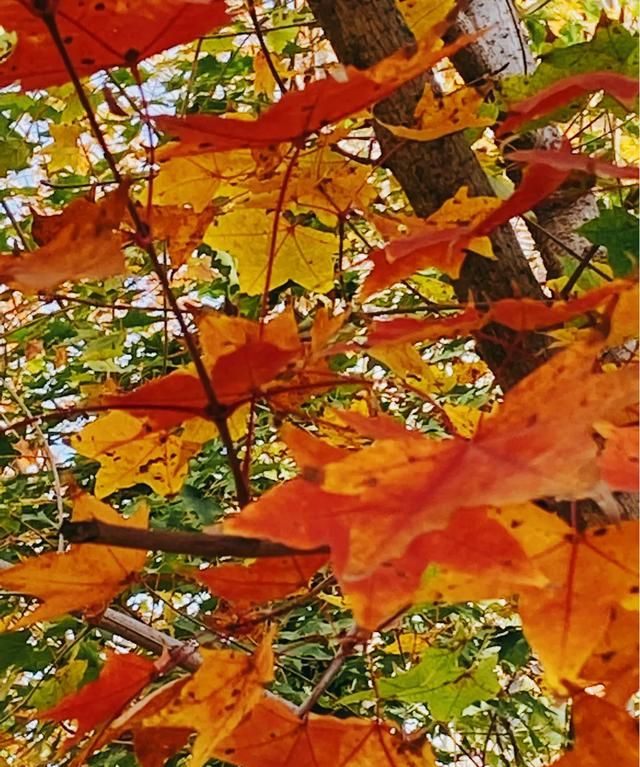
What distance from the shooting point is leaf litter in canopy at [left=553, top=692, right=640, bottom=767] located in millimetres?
384

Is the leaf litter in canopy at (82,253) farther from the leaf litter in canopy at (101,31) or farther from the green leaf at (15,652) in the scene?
the green leaf at (15,652)

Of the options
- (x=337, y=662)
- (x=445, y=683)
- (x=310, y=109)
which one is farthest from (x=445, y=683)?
(x=310, y=109)

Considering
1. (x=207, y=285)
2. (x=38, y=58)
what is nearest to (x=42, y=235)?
(x=38, y=58)

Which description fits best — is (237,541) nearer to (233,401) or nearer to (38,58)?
(233,401)

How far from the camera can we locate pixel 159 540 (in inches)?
11.5

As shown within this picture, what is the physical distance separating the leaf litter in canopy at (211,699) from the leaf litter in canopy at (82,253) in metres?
0.16

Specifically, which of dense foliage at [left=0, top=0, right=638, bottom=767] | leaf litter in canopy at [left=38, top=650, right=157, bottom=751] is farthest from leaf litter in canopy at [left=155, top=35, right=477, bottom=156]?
leaf litter in canopy at [left=38, top=650, right=157, bottom=751]

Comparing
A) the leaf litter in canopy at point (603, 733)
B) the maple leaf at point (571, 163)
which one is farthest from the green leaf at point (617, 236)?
the leaf litter in canopy at point (603, 733)

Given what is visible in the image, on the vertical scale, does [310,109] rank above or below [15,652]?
above

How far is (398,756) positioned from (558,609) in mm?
191

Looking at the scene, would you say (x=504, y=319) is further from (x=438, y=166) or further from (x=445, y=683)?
(x=445, y=683)

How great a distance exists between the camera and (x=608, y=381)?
0.92ft

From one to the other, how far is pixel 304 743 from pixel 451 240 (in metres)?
0.24

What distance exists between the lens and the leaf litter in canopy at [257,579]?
43cm
